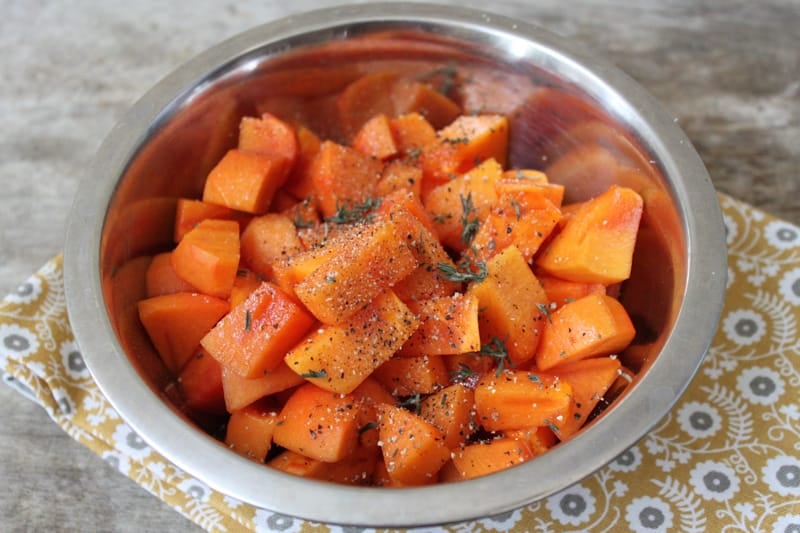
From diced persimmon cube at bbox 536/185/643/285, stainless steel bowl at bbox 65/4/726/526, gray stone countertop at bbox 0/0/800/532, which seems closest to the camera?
stainless steel bowl at bbox 65/4/726/526

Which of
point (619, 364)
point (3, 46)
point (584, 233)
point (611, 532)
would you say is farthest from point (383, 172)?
point (3, 46)

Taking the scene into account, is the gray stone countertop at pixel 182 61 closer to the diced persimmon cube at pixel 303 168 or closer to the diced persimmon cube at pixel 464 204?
the diced persimmon cube at pixel 303 168

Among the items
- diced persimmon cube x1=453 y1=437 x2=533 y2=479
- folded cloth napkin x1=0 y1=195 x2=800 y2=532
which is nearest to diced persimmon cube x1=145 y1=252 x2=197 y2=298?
folded cloth napkin x1=0 y1=195 x2=800 y2=532

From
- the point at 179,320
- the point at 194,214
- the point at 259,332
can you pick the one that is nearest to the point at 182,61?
the point at 194,214

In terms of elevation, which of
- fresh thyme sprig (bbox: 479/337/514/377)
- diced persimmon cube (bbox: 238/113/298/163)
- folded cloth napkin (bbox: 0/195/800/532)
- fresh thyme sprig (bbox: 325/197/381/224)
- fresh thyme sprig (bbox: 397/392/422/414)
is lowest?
folded cloth napkin (bbox: 0/195/800/532)

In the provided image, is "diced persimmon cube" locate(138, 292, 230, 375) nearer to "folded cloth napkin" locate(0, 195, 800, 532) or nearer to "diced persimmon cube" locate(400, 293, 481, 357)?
"folded cloth napkin" locate(0, 195, 800, 532)

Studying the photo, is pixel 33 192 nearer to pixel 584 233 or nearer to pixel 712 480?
pixel 584 233
